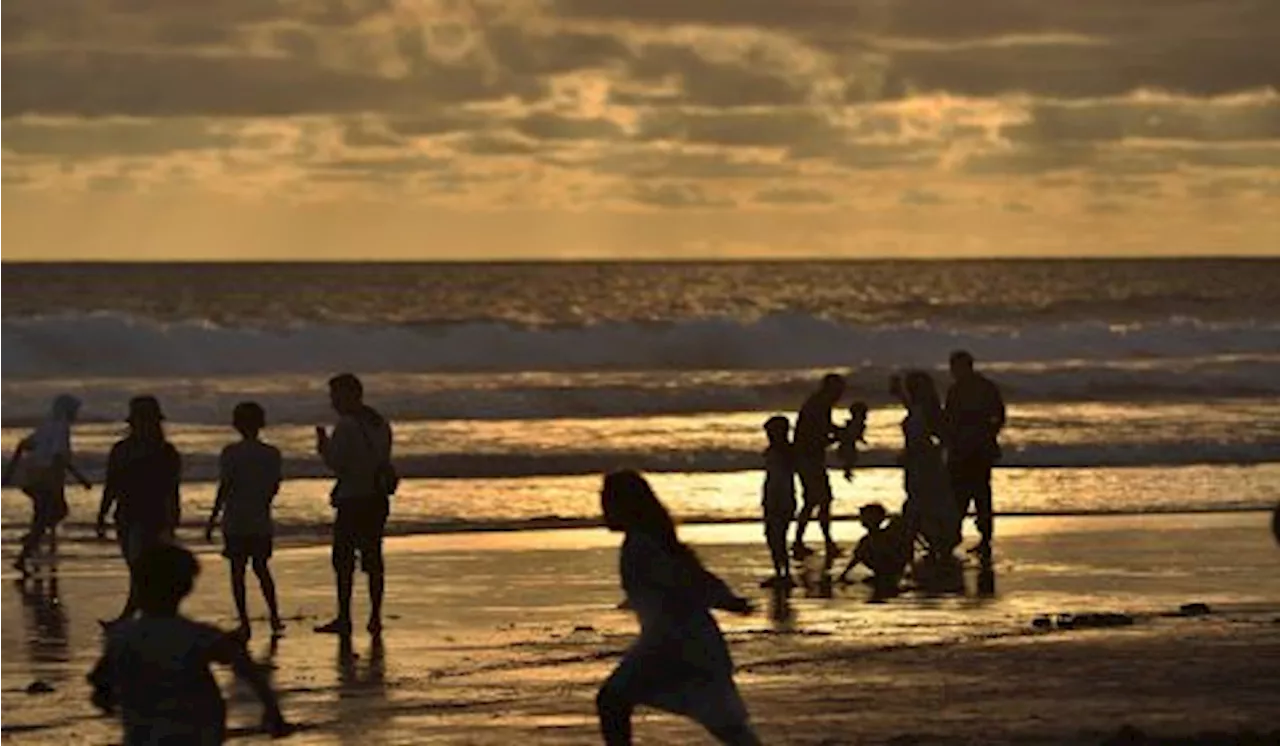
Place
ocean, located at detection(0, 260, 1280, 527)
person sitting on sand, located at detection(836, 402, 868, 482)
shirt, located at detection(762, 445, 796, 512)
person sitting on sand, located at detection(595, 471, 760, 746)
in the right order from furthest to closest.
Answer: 1. ocean, located at detection(0, 260, 1280, 527)
2. person sitting on sand, located at detection(836, 402, 868, 482)
3. shirt, located at detection(762, 445, 796, 512)
4. person sitting on sand, located at detection(595, 471, 760, 746)

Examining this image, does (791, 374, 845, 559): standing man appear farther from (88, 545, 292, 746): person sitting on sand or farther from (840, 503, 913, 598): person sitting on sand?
(88, 545, 292, 746): person sitting on sand

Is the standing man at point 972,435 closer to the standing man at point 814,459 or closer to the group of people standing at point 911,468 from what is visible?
the group of people standing at point 911,468

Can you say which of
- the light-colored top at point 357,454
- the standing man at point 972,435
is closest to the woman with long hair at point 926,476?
the standing man at point 972,435

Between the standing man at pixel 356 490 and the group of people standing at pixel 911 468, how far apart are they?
154 inches

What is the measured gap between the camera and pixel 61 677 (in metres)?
16.0

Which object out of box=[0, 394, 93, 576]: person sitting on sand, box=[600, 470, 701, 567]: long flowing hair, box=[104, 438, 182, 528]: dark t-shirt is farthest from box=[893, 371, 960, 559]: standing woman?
box=[600, 470, 701, 567]: long flowing hair

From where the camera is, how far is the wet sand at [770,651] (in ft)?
45.5

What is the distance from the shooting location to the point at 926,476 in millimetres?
21375

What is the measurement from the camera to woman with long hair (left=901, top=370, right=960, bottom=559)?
21375mm

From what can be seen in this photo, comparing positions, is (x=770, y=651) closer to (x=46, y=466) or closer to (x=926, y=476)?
(x=926, y=476)

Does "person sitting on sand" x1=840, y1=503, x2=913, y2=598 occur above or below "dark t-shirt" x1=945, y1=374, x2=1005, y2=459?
below

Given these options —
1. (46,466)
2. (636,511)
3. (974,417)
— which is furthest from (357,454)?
(636,511)

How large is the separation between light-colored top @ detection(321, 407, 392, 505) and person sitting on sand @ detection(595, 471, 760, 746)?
663cm

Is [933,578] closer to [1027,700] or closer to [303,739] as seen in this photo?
[1027,700]
